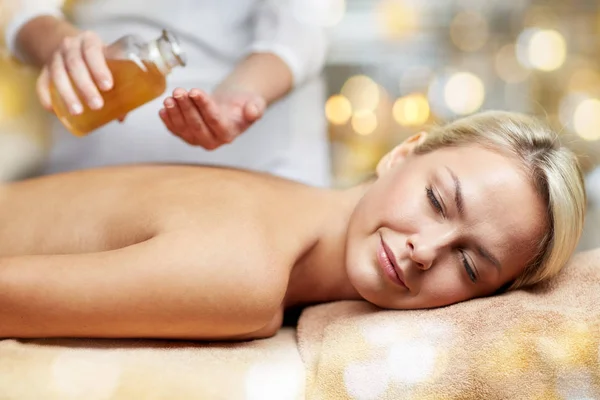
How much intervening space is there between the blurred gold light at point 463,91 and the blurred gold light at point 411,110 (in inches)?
2.8

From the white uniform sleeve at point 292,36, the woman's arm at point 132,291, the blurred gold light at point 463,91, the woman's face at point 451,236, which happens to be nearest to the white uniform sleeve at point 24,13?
the white uniform sleeve at point 292,36

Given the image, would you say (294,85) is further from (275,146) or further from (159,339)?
(159,339)

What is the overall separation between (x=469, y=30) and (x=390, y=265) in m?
1.27

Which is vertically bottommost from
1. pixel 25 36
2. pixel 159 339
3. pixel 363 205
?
pixel 159 339

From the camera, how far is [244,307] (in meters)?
0.83

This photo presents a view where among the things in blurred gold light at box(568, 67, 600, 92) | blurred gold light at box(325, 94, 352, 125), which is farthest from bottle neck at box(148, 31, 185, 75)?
blurred gold light at box(568, 67, 600, 92)

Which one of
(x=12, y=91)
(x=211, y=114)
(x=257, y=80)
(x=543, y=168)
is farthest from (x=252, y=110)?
(x=12, y=91)

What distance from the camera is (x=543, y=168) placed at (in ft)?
3.05

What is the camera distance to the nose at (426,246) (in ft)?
2.89

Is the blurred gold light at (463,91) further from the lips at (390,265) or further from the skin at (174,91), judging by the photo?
the lips at (390,265)

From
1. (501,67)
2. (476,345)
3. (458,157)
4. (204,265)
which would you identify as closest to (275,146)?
(458,157)

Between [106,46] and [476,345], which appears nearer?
[476,345]

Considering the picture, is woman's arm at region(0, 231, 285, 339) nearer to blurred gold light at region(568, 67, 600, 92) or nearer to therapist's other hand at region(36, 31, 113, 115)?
therapist's other hand at region(36, 31, 113, 115)

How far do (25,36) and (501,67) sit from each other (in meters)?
1.37
